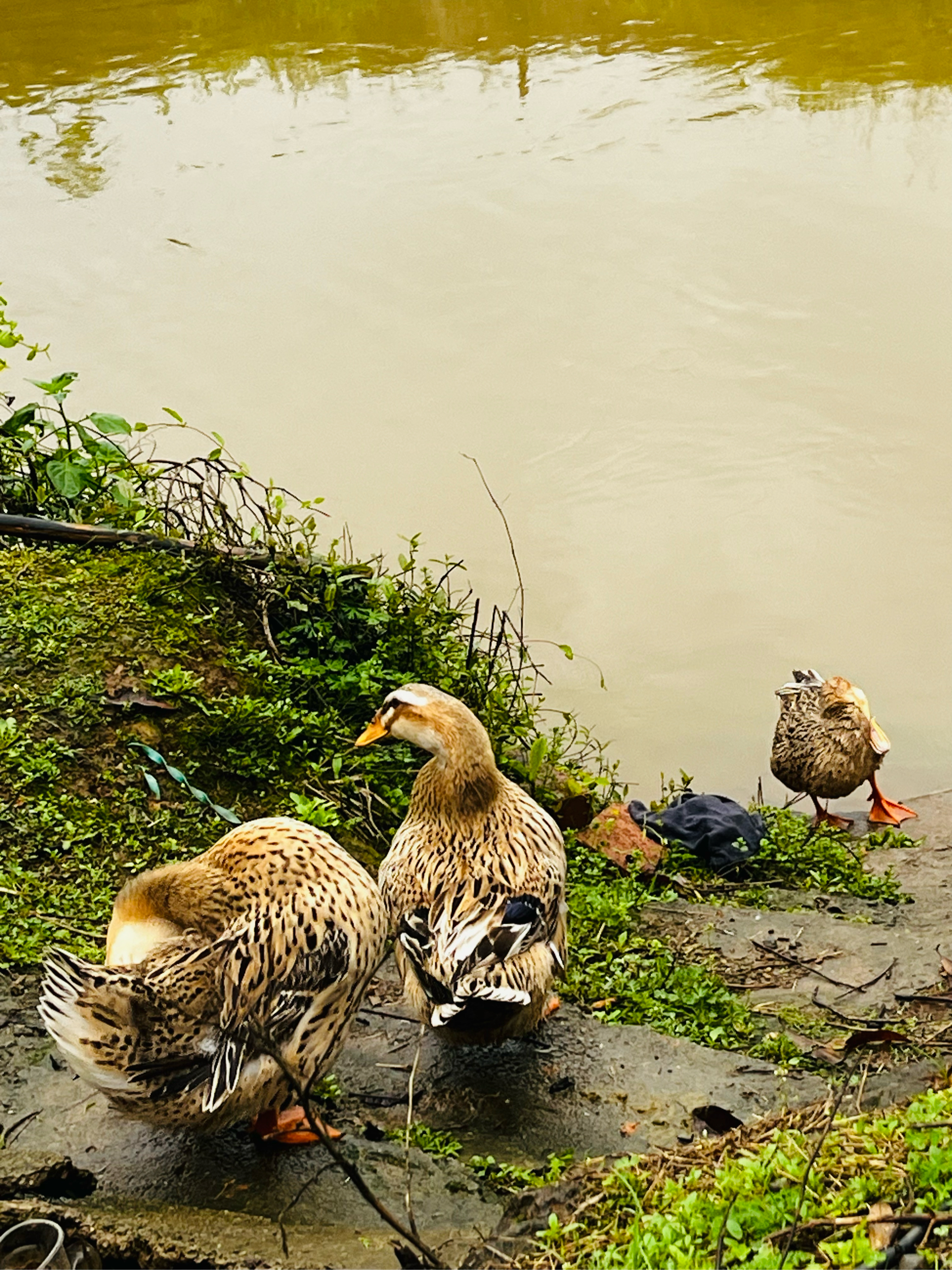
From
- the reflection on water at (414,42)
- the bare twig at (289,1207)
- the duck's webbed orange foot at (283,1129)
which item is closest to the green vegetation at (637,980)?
the duck's webbed orange foot at (283,1129)

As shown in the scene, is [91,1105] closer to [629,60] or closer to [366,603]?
[366,603]

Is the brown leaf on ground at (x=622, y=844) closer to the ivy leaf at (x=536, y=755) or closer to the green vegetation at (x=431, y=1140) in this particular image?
the ivy leaf at (x=536, y=755)

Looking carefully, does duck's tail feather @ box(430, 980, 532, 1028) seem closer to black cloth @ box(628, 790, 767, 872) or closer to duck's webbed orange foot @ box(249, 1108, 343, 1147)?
duck's webbed orange foot @ box(249, 1108, 343, 1147)

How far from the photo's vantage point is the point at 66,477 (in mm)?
6289

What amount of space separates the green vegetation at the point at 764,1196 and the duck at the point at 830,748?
3.27 metres

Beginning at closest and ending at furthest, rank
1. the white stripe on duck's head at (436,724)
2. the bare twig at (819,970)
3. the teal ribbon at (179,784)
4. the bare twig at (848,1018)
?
the bare twig at (848,1018), the white stripe on duck's head at (436,724), the bare twig at (819,970), the teal ribbon at (179,784)

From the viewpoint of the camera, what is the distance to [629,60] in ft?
48.1

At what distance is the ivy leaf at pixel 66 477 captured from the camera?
626 cm

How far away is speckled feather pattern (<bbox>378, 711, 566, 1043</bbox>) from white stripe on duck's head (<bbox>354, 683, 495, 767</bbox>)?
38 mm

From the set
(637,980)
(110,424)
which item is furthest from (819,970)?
(110,424)

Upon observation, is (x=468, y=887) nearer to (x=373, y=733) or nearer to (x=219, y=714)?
(x=373, y=733)

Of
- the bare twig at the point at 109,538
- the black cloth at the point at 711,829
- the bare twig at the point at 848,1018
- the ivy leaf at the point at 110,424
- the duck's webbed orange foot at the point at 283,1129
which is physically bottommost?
the black cloth at the point at 711,829

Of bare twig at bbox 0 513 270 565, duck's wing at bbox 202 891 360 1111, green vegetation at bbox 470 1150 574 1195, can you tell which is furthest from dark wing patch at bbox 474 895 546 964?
bare twig at bbox 0 513 270 565

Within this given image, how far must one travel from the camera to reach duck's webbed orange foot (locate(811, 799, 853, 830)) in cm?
631
